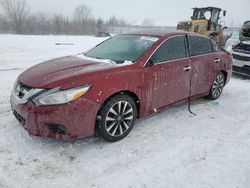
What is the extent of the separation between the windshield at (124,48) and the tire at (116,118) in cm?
76

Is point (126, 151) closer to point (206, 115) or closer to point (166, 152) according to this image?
point (166, 152)

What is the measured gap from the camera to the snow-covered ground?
313 centimetres

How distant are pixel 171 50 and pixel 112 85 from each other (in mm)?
1599

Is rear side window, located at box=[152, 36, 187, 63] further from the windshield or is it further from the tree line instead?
the tree line

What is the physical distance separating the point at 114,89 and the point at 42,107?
3.23 ft

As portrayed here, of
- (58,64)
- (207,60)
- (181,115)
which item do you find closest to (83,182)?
(58,64)

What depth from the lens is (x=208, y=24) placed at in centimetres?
1631

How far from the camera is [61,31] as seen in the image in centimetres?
4262

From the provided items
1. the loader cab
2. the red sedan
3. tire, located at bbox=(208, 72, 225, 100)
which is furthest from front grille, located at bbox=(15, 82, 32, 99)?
the loader cab

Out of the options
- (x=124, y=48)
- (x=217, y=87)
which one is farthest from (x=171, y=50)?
(x=217, y=87)

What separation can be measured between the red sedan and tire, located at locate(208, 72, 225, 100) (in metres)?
0.44

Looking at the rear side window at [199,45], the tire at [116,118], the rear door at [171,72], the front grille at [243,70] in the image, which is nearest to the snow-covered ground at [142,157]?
the tire at [116,118]

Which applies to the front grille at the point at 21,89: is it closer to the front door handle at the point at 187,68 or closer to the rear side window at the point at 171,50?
the rear side window at the point at 171,50

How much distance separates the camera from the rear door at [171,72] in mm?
4375
